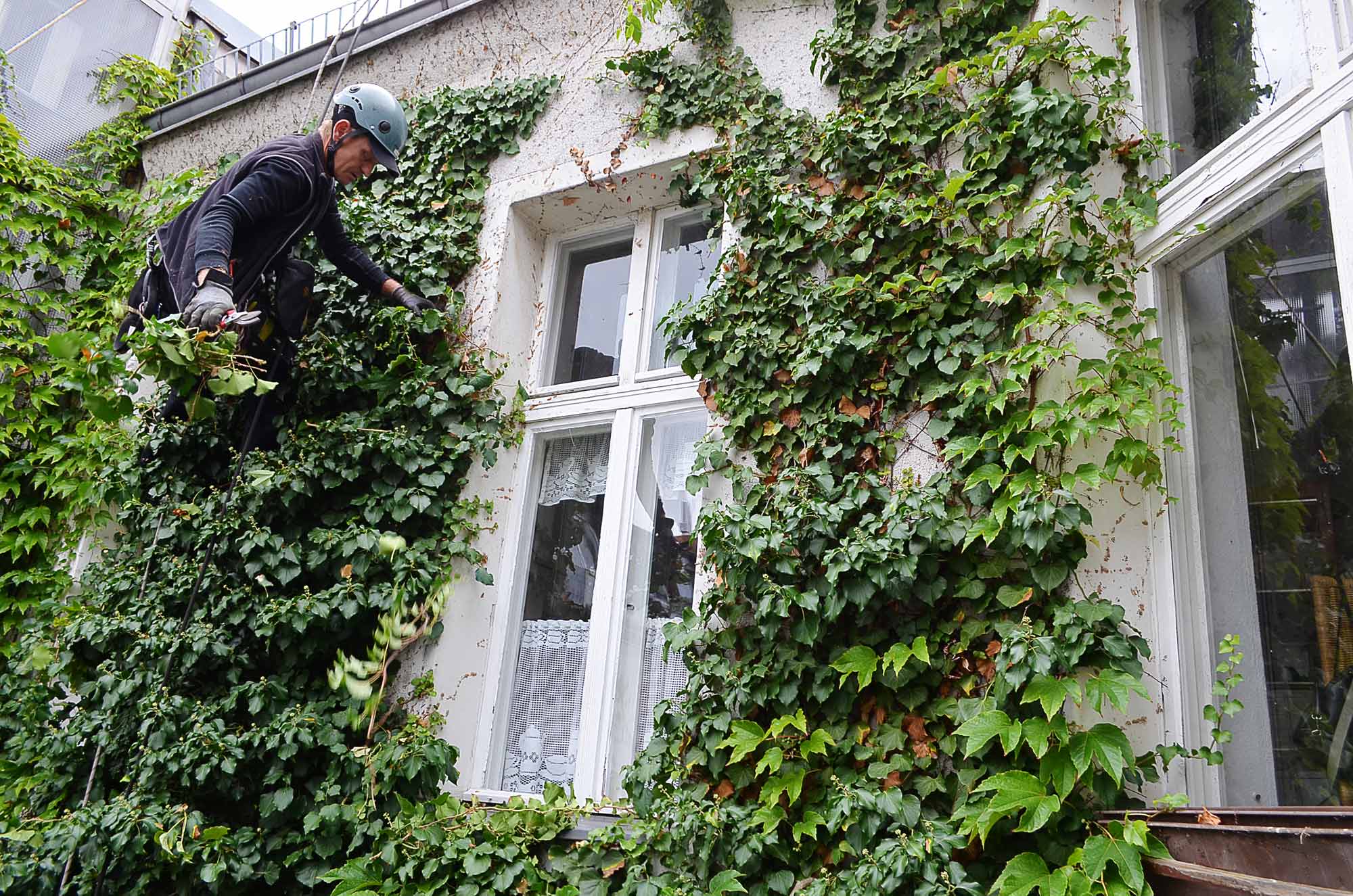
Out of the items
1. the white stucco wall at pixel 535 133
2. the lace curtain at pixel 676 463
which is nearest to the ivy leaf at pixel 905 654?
the white stucco wall at pixel 535 133

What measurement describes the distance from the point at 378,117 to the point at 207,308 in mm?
945

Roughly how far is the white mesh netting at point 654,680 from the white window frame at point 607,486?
41mm

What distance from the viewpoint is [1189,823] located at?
6.72 ft

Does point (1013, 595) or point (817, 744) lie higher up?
point (1013, 595)

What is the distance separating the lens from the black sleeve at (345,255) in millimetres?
3639

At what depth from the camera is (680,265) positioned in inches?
150

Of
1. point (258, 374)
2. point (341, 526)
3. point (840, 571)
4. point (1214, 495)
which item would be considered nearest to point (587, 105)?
point (258, 374)

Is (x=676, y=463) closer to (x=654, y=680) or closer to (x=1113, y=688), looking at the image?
(x=654, y=680)

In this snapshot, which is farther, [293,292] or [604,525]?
[293,292]

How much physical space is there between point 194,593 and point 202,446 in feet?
2.81

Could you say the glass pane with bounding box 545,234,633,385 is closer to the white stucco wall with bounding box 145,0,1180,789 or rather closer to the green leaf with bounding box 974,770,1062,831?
the white stucco wall with bounding box 145,0,1180,789

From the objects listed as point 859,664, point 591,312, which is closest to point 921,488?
point 859,664

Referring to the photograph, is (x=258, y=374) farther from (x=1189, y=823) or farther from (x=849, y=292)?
(x=1189, y=823)

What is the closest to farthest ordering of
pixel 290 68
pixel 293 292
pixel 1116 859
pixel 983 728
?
pixel 1116 859, pixel 983 728, pixel 293 292, pixel 290 68
